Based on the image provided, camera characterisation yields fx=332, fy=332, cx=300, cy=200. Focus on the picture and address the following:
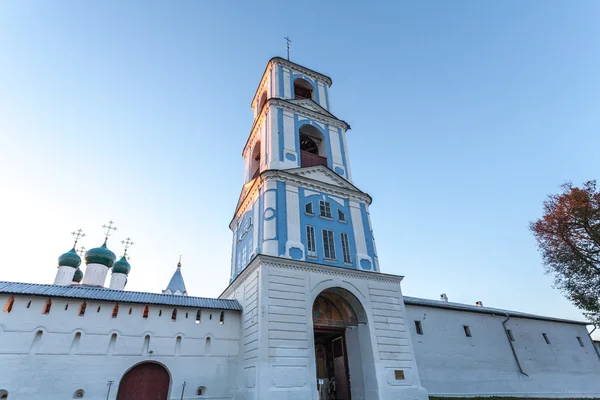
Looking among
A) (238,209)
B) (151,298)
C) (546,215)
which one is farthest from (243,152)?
(546,215)

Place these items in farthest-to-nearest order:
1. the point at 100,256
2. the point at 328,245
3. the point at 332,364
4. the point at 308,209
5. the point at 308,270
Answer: the point at 100,256 < the point at 308,209 < the point at 332,364 < the point at 328,245 < the point at 308,270

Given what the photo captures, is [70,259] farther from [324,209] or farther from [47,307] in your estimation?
[324,209]

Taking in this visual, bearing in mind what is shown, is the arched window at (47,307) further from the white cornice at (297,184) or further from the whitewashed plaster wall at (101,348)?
the white cornice at (297,184)

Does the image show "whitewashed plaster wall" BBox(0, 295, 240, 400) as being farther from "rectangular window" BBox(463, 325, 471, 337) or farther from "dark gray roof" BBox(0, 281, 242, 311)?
"rectangular window" BBox(463, 325, 471, 337)

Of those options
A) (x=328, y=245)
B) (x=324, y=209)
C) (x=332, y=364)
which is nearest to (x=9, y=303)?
(x=328, y=245)

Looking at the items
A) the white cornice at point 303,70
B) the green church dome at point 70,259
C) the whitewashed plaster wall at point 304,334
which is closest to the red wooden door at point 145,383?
the whitewashed plaster wall at point 304,334

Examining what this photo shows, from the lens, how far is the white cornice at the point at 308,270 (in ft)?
46.4

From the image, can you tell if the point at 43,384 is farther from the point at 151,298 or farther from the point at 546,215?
the point at 546,215

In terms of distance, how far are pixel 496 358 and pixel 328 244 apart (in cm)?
1404

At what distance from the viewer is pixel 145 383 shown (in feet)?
42.4

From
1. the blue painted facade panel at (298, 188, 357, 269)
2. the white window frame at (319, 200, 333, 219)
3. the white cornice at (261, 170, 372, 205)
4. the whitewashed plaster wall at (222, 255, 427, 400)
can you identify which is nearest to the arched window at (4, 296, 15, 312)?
the whitewashed plaster wall at (222, 255, 427, 400)

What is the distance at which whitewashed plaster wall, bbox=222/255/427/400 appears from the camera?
1227cm

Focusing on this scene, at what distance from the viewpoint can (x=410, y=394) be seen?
13.8 metres

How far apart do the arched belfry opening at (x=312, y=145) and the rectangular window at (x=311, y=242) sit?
190 inches
